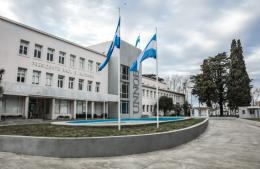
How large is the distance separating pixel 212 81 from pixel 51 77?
33086 mm

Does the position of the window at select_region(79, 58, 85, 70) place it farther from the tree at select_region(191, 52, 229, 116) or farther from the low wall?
the tree at select_region(191, 52, 229, 116)

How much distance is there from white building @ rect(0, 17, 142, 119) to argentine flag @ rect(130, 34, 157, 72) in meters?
13.4

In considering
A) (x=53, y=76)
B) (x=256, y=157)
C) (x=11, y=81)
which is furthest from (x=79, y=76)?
(x=256, y=157)

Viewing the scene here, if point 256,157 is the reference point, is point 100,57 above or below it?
above

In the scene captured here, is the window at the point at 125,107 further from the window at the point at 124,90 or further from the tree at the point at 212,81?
the tree at the point at 212,81

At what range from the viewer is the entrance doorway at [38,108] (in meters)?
22.5

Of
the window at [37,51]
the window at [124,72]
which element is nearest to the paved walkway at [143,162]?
the window at [37,51]

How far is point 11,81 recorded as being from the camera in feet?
66.5

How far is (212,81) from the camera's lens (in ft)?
142

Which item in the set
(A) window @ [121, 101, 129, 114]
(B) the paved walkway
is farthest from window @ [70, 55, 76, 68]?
(B) the paved walkway

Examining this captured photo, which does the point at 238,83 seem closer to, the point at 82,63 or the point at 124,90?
the point at 124,90

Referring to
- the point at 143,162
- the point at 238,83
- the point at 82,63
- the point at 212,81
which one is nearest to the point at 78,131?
the point at 143,162

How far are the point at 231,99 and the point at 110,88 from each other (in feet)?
85.1

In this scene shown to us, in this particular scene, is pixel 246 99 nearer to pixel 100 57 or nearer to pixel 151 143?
pixel 100 57
